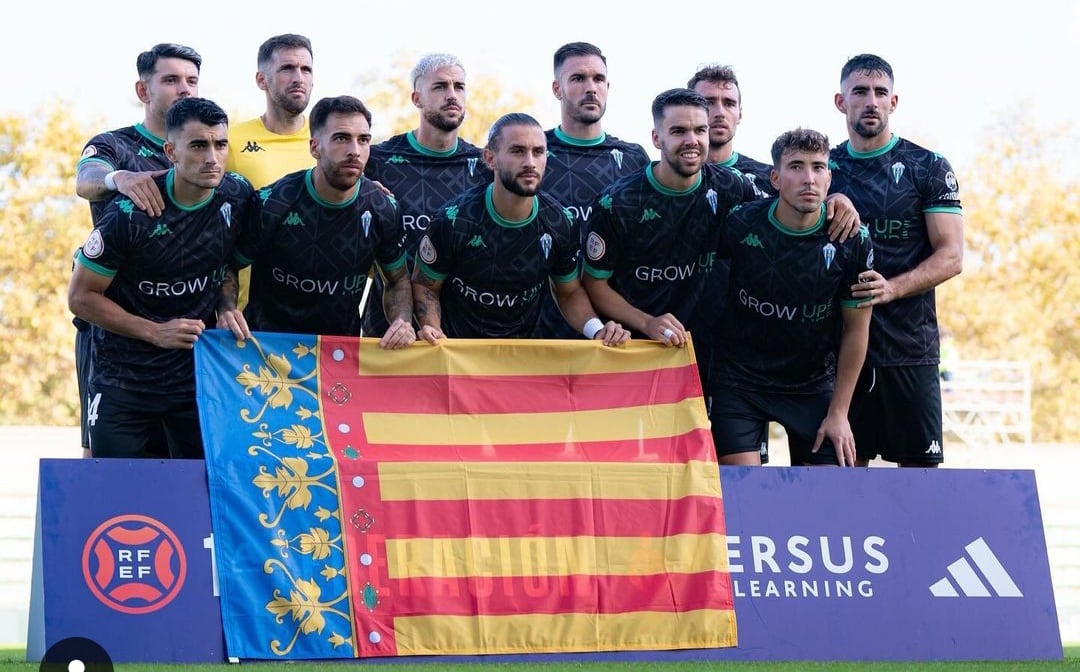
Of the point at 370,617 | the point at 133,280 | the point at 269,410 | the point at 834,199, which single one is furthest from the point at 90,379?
the point at 834,199

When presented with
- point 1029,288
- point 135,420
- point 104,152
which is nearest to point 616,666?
point 135,420

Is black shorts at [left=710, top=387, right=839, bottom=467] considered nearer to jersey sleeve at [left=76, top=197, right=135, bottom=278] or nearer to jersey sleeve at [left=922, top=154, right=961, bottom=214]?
jersey sleeve at [left=922, top=154, right=961, bottom=214]

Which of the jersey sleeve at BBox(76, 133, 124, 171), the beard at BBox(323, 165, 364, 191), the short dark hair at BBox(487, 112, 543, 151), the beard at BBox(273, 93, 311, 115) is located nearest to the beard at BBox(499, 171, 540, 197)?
the short dark hair at BBox(487, 112, 543, 151)

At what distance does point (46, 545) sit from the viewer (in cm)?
596

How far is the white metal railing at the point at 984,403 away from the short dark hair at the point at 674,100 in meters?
21.2

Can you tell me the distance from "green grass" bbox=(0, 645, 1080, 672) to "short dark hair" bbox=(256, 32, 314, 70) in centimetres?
375

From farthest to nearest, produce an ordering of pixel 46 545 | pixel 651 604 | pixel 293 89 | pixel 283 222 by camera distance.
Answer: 1. pixel 293 89
2. pixel 283 222
3. pixel 651 604
4. pixel 46 545

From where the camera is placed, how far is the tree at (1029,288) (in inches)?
1380

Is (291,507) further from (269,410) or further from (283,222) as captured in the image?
(283,222)

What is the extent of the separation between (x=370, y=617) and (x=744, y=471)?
1985 millimetres

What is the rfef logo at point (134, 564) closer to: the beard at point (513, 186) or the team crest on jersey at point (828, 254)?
the beard at point (513, 186)

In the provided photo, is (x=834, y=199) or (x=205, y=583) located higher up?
(x=834, y=199)

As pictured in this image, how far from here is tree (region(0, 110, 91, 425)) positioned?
2772 centimetres

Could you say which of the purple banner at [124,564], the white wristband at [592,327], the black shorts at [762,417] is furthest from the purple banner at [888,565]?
the purple banner at [124,564]
